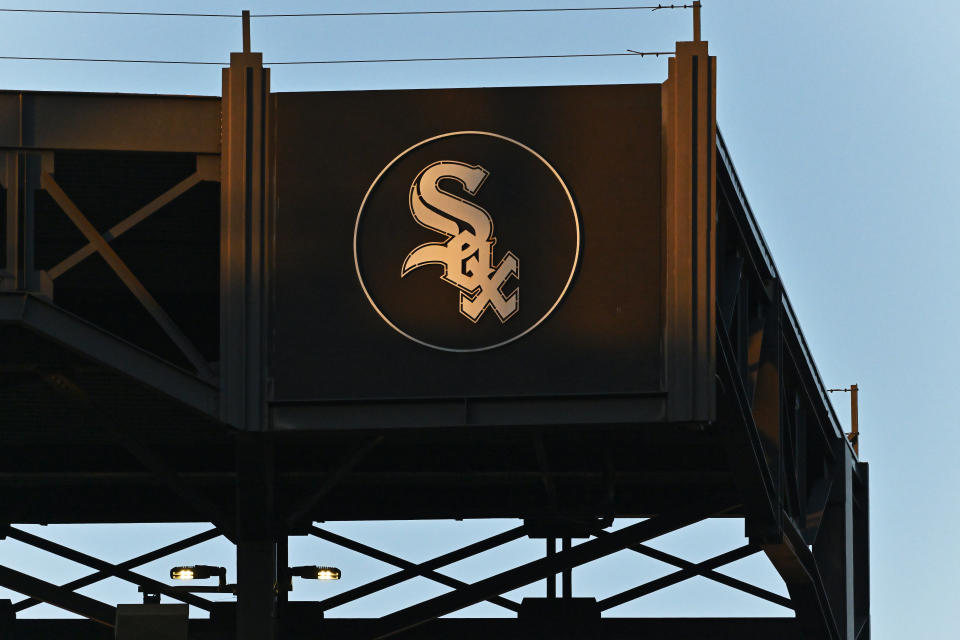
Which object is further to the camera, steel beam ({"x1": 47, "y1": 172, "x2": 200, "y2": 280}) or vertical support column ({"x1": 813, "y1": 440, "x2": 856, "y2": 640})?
vertical support column ({"x1": 813, "y1": 440, "x2": 856, "y2": 640})

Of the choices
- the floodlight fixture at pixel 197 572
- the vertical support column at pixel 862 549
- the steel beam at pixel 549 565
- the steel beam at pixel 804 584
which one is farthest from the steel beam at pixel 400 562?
the vertical support column at pixel 862 549

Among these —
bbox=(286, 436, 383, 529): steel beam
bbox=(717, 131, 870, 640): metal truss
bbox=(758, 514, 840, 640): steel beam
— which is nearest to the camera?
bbox=(286, 436, 383, 529): steel beam

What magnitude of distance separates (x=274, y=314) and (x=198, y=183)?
1989mm

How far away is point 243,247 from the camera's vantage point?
1003 inches

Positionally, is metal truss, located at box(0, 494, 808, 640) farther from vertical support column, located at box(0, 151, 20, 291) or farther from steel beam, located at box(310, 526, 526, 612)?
vertical support column, located at box(0, 151, 20, 291)

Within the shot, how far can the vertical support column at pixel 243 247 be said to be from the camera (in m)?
25.4

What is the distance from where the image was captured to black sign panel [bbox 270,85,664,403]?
83.6ft

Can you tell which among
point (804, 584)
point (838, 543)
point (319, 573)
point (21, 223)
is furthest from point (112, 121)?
point (838, 543)

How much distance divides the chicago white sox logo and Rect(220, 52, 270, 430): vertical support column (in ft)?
6.15

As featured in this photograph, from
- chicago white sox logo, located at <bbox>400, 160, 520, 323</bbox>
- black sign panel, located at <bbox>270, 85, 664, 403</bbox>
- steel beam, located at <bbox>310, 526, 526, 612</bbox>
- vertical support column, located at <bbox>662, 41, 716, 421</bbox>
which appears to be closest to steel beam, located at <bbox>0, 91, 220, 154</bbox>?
black sign panel, located at <bbox>270, 85, 664, 403</bbox>

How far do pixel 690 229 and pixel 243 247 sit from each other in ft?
18.1

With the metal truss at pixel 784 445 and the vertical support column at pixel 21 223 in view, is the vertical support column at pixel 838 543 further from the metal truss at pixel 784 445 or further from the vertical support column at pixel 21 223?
the vertical support column at pixel 21 223

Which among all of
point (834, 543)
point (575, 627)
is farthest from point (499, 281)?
point (834, 543)

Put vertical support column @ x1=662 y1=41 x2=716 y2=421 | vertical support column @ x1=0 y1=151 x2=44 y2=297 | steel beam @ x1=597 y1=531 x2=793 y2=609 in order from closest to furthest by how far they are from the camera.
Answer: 1. vertical support column @ x1=0 y1=151 x2=44 y2=297
2. vertical support column @ x1=662 y1=41 x2=716 y2=421
3. steel beam @ x1=597 y1=531 x2=793 y2=609
